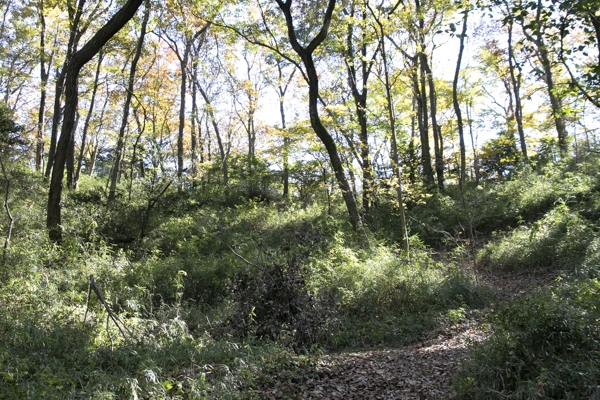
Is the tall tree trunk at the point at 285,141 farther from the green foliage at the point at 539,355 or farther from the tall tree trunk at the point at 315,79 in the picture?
the green foliage at the point at 539,355

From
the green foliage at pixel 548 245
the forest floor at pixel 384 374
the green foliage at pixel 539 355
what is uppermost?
the green foliage at pixel 548 245

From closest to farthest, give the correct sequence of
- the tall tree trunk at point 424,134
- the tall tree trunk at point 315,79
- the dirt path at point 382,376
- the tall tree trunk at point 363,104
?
the dirt path at point 382,376 < the tall tree trunk at point 315,79 < the tall tree trunk at point 363,104 < the tall tree trunk at point 424,134

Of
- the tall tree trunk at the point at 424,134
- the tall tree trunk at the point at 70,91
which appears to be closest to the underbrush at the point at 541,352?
the tall tree trunk at the point at 70,91

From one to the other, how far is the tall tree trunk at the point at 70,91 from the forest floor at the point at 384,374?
6977 mm

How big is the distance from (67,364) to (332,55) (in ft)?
48.7

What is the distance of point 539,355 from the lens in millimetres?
3613

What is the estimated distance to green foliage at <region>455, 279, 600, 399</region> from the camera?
10.6 ft

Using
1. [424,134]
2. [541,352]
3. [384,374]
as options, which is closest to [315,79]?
[384,374]

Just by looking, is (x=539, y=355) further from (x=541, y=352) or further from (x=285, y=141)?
(x=285, y=141)

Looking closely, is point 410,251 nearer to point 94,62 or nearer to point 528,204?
point 528,204

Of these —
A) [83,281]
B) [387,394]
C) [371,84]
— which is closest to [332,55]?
[371,84]

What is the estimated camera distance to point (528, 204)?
1242 cm

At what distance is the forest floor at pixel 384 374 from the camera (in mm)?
4160

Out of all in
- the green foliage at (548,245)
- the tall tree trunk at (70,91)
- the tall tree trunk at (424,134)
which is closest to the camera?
the tall tree trunk at (70,91)
